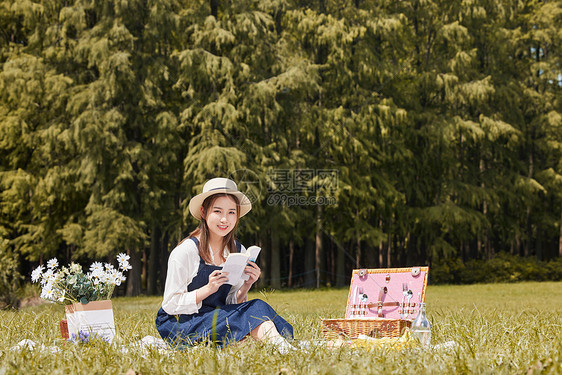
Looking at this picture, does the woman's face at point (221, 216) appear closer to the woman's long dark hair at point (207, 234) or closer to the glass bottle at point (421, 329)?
the woman's long dark hair at point (207, 234)

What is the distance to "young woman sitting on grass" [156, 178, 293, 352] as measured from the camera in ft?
13.2

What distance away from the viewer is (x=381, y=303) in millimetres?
5207

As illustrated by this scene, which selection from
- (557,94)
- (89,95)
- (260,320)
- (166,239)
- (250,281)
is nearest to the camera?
(260,320)

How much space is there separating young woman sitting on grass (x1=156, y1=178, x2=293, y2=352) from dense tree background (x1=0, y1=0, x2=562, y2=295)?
10375 millimetres

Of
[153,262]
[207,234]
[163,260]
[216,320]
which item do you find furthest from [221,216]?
[163,260]

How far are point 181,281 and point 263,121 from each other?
13.2 meters

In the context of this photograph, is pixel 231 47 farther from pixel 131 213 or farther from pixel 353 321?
pixel 353 321

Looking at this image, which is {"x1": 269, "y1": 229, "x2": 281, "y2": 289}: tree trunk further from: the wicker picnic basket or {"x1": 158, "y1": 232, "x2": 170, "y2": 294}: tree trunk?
the wicker picnic basket

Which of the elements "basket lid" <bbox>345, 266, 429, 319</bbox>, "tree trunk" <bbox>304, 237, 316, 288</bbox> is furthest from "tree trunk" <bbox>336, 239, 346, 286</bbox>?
"basket lid" <bbox>345, 266, 429, 319</bbox>

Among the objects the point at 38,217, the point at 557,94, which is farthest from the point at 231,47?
the point at 557,94

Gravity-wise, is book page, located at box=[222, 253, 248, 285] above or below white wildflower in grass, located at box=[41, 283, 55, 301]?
above

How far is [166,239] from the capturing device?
19.5 m

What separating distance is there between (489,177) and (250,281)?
17502mm

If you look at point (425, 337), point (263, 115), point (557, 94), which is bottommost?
point (425, 337)
